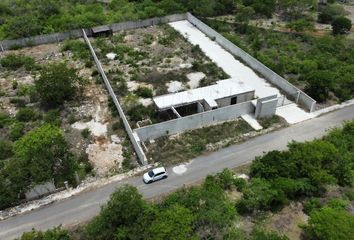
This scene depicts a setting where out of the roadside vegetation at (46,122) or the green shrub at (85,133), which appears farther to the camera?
the green shrub at (85,133)

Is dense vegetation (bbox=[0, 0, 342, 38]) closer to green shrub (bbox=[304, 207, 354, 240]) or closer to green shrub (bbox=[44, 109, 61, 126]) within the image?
green shrub (bbox=[44, 109, 61, 126])

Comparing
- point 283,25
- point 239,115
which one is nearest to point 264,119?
point 239,115

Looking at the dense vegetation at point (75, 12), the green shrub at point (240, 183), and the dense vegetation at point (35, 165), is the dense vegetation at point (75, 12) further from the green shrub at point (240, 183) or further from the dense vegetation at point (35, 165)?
the green shrub at point (240, 183)

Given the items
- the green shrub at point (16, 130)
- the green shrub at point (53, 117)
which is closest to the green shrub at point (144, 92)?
the green shrub at point (53, 117)

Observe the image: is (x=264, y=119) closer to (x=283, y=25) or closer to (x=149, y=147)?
(x=149, y=147)

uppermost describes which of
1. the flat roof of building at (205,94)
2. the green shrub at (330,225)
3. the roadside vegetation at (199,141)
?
the green shrub at (330,225)

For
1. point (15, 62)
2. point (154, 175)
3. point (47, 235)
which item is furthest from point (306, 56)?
point (15, 62)
